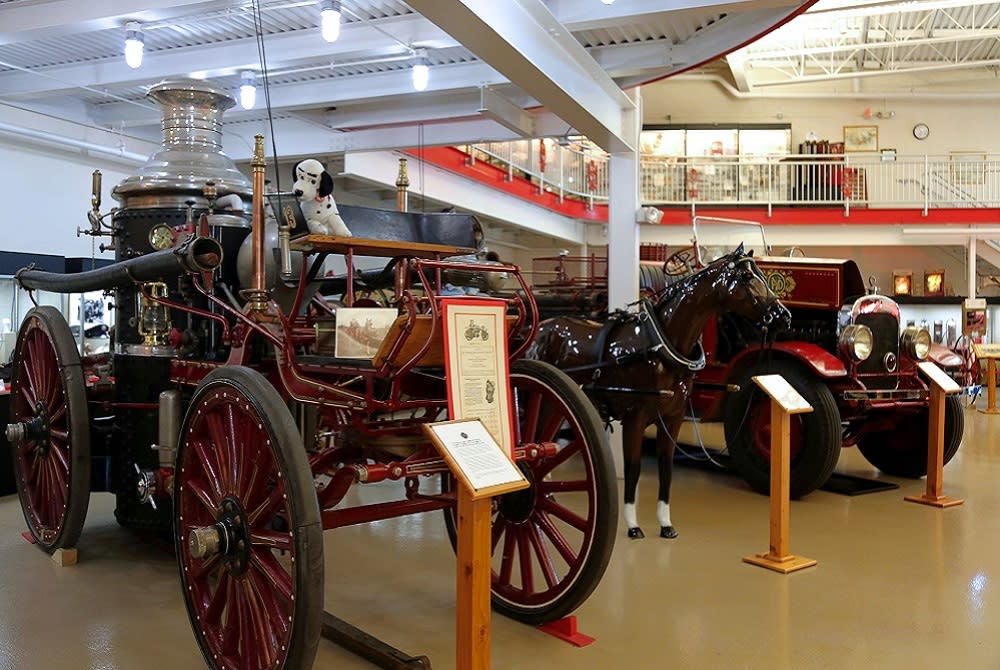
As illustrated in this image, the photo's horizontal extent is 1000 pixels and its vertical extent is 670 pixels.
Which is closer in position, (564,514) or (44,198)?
(564,514)

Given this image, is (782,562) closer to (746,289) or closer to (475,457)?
(746,289)

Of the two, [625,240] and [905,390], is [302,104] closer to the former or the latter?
[625,240]

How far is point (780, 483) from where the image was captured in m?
4.71

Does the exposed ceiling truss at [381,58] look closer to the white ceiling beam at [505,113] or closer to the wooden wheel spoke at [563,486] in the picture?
the white ceiling beam at [505,113]

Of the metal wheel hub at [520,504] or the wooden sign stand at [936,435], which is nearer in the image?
the metal wheel hub at [520,504]

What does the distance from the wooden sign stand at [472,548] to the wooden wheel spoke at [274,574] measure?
551mm

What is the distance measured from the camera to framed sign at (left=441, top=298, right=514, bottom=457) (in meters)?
2.88

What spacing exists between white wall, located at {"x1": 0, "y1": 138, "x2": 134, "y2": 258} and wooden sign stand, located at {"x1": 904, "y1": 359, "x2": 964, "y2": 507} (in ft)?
26.8

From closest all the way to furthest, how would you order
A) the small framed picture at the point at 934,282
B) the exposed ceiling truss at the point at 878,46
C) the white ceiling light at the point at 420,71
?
the white ceiling light at the point at 420,71, the exposed ceiling truss at the point at 878,46, the small framed picture at the point at 934,282

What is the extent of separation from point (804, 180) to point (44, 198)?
48.5 ft

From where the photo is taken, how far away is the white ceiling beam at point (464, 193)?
988 cm

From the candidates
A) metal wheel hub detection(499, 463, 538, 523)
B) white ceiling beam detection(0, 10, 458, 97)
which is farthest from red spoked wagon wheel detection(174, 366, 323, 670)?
white ceiling beam detection(0, 10, 458, 97)

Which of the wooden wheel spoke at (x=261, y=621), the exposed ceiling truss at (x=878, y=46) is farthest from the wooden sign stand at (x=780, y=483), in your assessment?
the exposed ceiling truss at (x=878, y=46)

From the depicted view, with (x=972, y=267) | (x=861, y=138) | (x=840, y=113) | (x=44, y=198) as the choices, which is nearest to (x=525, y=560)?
(x=44, y=198)
